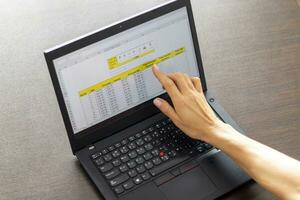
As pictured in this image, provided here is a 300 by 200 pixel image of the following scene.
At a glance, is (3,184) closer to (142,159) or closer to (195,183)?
(142,159)

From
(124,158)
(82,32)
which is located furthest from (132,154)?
(82,32)

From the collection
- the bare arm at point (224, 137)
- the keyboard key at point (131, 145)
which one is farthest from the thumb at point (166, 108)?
the keyboard key at point (131, 145)

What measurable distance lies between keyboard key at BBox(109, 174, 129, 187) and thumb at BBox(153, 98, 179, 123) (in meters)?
0.17

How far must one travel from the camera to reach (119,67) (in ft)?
3.56

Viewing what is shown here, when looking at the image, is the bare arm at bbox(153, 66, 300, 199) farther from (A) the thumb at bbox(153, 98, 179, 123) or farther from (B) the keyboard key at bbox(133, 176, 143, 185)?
(B) the keyboard key at bbox(133, 176, 143, 185)

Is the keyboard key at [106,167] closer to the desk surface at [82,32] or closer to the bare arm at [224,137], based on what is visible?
the desk surface at [82,32]

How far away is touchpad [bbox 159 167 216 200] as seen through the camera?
1.04m

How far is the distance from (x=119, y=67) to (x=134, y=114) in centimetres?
12

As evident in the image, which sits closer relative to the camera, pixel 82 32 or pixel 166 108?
pixel 166 108

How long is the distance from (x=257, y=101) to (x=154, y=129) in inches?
10.3

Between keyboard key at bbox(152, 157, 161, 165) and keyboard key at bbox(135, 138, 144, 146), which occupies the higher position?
keyboard key at bbox(135, 138, 144, 146)

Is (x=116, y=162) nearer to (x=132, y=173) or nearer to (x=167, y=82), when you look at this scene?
(x=132, y=173)

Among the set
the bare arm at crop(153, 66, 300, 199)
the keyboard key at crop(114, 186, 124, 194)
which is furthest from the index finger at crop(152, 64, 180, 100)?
the keyboard key at crop(114, 186, 124, 194)

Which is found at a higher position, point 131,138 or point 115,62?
point 115,62
